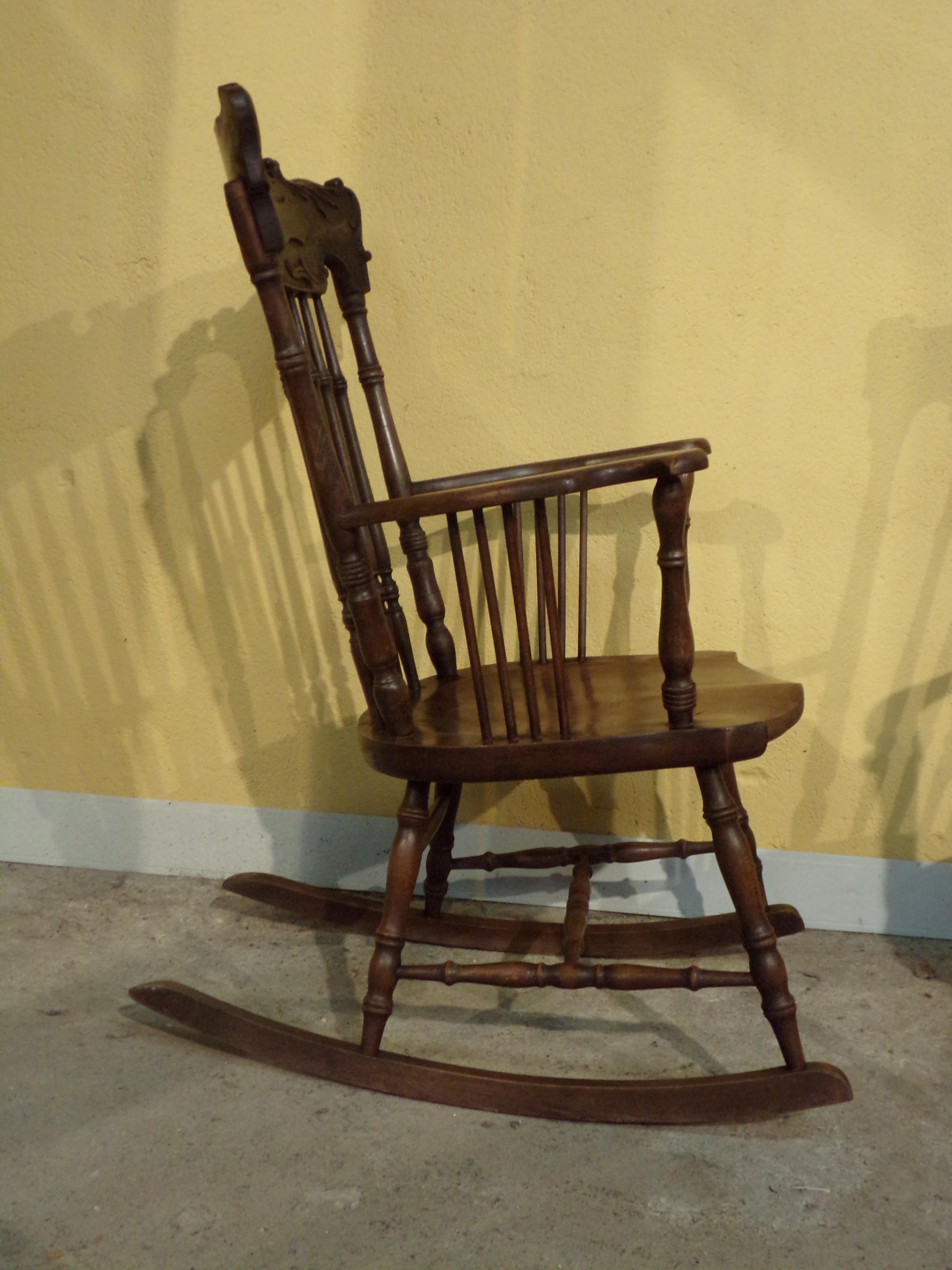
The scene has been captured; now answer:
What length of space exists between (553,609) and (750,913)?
0.44 meters

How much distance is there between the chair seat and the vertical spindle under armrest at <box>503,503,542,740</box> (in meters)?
0.04

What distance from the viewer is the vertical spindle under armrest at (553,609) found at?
1.14 meters

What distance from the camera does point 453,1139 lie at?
4.00ft

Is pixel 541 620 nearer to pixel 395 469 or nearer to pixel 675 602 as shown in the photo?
pixel 395 469

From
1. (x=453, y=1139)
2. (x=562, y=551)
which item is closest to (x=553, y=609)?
(x=562, y=551)

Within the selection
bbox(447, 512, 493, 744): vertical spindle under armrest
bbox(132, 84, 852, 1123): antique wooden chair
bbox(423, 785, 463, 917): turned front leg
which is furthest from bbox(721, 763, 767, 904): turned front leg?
bbox(423, 785, 463, 917): turned front leg

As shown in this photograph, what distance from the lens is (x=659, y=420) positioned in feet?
5.45

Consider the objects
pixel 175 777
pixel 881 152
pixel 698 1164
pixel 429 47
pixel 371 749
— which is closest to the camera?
pixel 698 1164

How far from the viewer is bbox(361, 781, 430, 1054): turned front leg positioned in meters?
1.28

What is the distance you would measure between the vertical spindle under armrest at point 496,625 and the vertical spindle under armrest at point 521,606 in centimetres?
2

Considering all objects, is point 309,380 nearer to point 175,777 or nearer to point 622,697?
point 622,697

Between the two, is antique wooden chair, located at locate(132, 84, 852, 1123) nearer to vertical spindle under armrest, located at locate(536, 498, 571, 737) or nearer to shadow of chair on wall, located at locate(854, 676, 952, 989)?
vertical spindle under armrest, located at locate(536, 498, 571, 737)

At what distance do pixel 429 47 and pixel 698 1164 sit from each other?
168cm

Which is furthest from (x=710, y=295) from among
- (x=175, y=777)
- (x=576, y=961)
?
(x=175, y=777)
